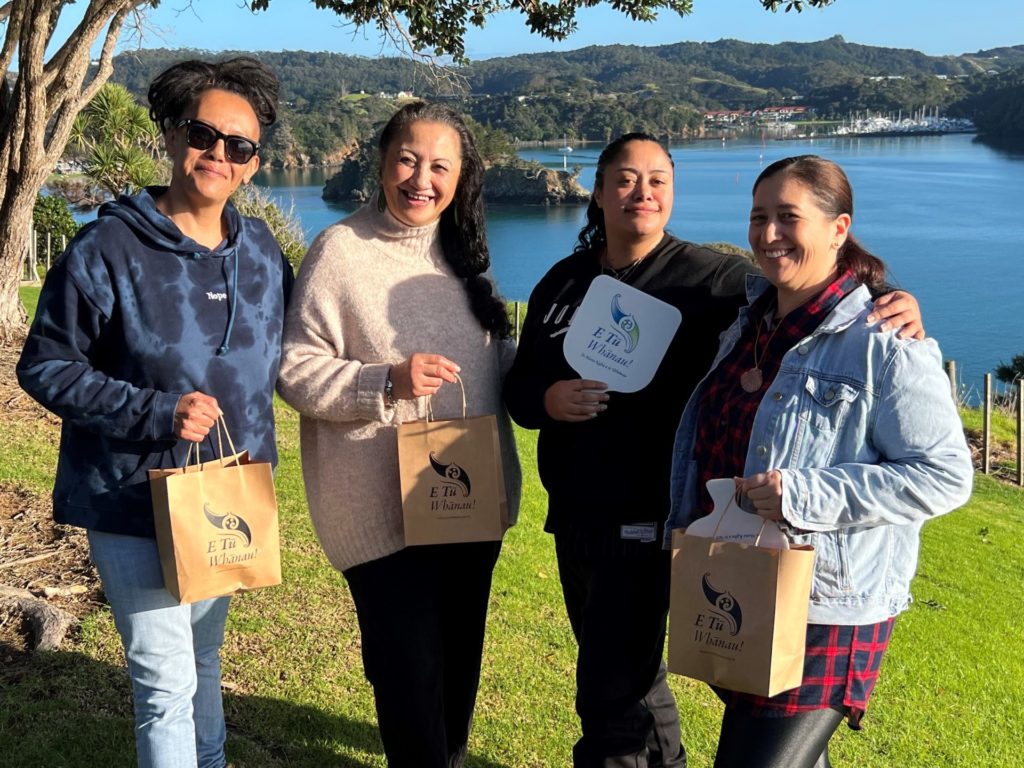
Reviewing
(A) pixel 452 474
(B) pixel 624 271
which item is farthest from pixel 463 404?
(B) pixel 624 271

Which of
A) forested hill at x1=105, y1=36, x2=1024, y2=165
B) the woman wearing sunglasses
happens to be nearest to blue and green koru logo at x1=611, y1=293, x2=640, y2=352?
the woman wearing sunglasses

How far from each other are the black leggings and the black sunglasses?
1760 millimetres

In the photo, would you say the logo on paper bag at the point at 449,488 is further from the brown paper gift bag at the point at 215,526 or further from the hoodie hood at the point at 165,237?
the hoodie hood at the point at 165,237

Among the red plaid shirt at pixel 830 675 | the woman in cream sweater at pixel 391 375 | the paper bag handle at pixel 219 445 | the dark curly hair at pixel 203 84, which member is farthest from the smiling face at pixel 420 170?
the red plaid shirt at pixel 830 675

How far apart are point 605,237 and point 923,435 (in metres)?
1.08

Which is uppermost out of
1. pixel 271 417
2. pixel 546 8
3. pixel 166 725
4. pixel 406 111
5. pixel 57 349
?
pixel 546 8

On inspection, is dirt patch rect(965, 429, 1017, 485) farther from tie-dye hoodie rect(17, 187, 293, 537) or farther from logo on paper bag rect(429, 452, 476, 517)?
tie-dye hoodie rect(17, 187, 293, 537)

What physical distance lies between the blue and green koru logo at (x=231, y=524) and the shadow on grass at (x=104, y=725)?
4.04ft

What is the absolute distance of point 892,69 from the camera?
174125mm

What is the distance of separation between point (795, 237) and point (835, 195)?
0.14m

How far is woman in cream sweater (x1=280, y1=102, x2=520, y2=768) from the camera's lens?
258cm

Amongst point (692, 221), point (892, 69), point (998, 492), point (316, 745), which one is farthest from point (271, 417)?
point (892, 69)

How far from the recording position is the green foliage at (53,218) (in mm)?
24327

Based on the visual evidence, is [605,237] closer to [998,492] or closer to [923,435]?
[923,435]
